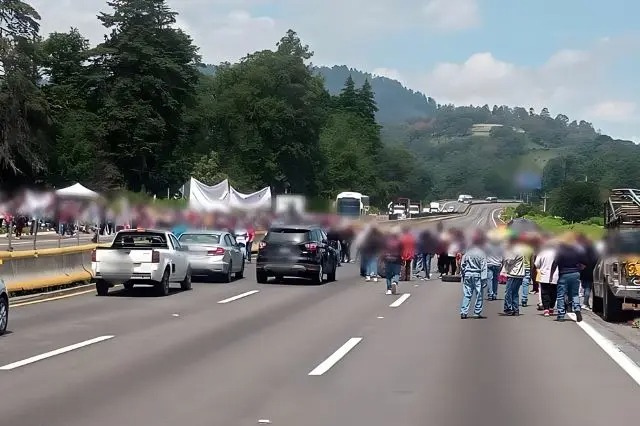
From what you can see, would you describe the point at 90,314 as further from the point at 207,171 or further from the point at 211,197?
the point at 207,171

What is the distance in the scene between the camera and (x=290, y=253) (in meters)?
26.7

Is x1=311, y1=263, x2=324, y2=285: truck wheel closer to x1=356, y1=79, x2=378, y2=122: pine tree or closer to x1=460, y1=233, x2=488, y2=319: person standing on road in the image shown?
x1=460, y1=233, x2=488, y2=319: person standing on road

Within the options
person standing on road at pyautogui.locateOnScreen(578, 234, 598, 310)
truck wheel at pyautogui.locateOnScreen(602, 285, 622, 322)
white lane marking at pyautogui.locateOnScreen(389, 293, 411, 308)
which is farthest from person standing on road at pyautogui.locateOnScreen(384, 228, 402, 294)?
truck wheel at pyautogui.locateOnScreen(602, 285, 622, 322)

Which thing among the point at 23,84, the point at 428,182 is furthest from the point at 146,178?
the point at 428,182

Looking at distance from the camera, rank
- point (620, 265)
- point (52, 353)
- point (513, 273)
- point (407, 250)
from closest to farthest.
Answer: point (52, 353) → point (620, 265) → point (513, 273) → point (407, 250)

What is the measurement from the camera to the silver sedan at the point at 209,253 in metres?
27.1

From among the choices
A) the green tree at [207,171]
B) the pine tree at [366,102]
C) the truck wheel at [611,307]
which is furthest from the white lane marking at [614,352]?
the pine tree at [366,102]

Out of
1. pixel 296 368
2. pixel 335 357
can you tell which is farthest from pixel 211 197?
pixel 296 368

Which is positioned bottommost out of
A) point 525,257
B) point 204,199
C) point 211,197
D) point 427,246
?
point 525,257

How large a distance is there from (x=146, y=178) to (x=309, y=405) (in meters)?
70.0

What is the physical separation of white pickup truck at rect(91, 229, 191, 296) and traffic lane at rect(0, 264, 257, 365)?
405mm

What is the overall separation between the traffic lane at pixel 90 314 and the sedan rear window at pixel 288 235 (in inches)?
70.6

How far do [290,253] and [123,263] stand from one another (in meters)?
6.29

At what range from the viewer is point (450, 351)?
13641 millimetres
